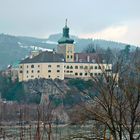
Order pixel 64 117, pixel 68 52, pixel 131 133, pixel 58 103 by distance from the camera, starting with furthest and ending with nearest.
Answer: pixel 68 52 → pixel 58 103 → pixel 64 117 → pixel 131 133

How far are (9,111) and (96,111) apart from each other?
78780mm

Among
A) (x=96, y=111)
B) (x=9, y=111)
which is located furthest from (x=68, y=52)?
(x=96, y=111)

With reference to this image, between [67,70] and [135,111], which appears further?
[67,70]

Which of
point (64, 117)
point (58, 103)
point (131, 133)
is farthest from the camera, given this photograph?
point (58, 103)

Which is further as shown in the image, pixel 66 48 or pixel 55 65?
pixel 66 48

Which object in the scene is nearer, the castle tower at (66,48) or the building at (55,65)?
the building at (55,65)

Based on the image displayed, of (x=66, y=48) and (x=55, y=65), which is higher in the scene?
(x=66, y=48)

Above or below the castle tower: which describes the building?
below

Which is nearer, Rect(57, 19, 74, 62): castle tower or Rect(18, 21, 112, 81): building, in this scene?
Rect(18, 21, 112, 81): building

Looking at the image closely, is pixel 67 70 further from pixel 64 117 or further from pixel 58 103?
pixel 64 117

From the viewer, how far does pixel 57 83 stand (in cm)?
9675

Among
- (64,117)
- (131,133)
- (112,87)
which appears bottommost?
(64,117)

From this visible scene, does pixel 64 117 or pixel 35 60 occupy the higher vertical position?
pixel 35 60

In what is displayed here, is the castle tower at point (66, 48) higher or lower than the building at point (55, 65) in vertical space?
higher
